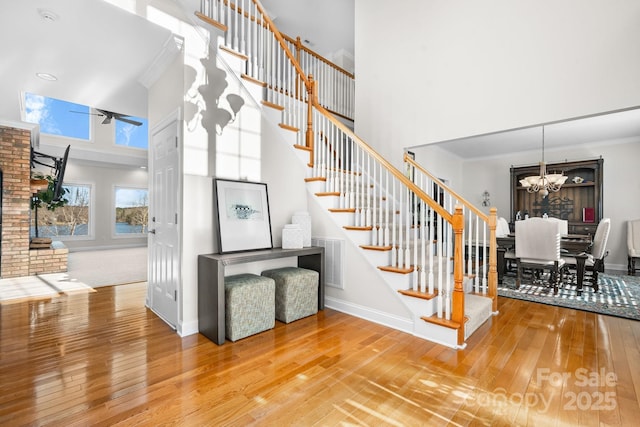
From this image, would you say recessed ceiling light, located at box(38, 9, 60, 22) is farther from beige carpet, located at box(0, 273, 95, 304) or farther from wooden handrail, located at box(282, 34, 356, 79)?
beige carpet, located at box(0, 273, 95, 304)

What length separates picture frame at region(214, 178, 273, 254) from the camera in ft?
10.1

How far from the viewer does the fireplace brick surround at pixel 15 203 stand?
5.50 meters

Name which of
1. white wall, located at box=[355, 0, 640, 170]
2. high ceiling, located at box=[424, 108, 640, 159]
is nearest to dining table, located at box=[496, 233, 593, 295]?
high ceiling, located at box=[424, 108, 640, 159]

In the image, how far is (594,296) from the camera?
4180 millimetres

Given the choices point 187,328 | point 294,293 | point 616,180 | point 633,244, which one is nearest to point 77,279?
point 187,328

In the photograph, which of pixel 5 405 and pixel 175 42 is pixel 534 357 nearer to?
pixel 5 405

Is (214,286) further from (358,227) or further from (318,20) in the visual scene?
(318,20)

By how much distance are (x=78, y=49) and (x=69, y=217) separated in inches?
316

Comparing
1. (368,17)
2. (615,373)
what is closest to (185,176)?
(615,373)

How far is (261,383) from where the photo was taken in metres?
2.09

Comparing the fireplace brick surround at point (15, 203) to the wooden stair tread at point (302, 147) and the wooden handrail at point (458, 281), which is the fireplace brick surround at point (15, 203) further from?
the wooden handrail at point (458, 281)

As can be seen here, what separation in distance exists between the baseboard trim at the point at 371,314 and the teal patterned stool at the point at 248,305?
861 mm

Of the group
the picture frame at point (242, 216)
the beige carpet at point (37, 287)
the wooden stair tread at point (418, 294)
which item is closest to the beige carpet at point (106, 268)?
the beige carpet at point (37, 287)

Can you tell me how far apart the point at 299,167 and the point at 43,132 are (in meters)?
8.82
